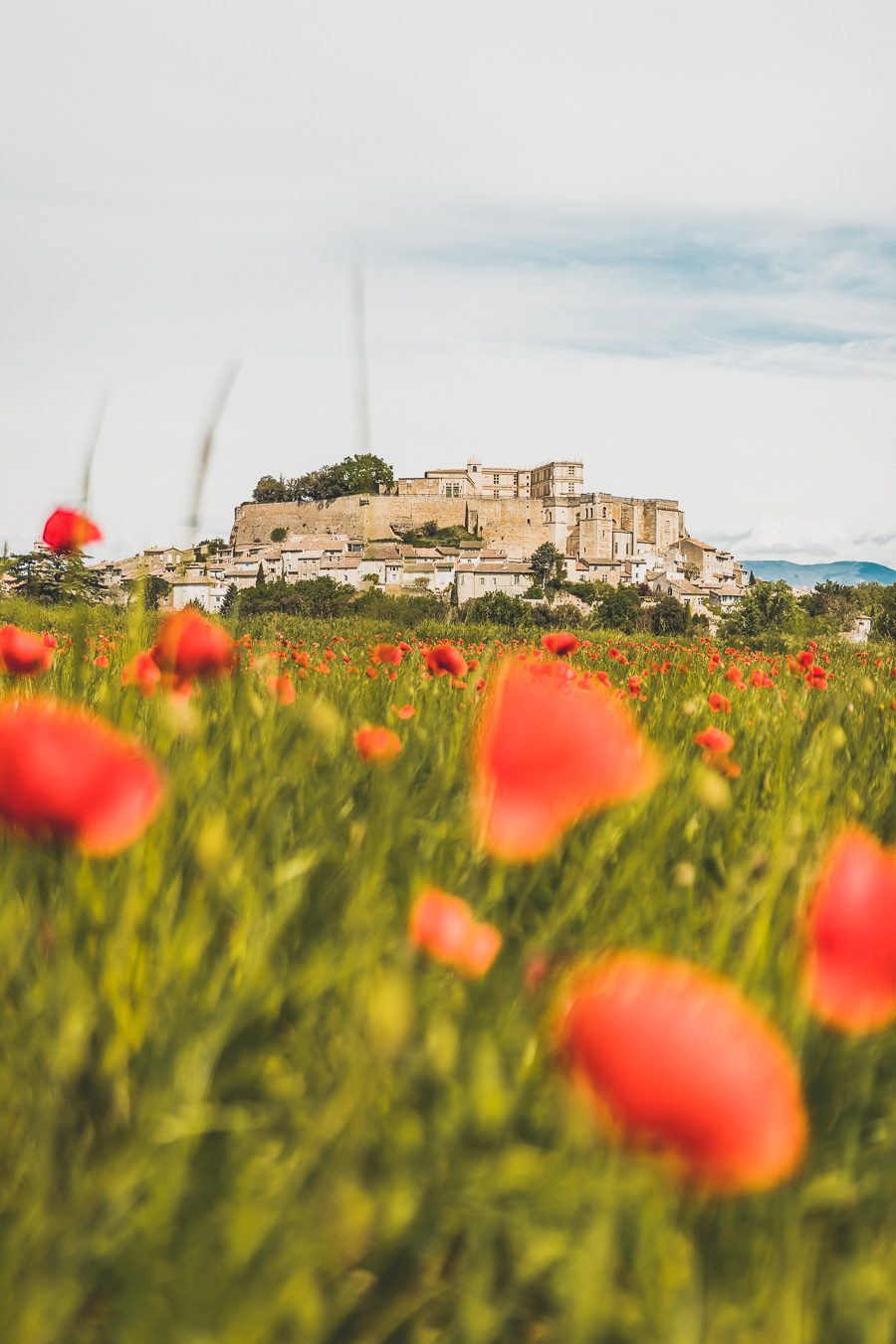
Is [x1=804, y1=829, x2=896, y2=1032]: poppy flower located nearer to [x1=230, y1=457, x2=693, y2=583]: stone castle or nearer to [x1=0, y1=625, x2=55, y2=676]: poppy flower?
[x1=0, y1=625, x2=55, y2=676]: poppy flower

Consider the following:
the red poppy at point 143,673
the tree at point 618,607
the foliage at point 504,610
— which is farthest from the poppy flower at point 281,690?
the tree at point 618,607

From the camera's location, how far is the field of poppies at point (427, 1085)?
61 cm

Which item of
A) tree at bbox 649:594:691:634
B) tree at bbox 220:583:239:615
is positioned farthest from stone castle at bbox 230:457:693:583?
tree at bbox 220:583:239:615

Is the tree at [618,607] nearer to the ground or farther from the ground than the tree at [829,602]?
farther from the ground

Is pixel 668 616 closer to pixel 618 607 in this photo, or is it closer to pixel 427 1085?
pixel 618 607

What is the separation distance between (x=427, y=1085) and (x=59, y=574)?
59.5 inches

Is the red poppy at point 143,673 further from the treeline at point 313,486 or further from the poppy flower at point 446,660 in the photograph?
the treeline at point 313,486

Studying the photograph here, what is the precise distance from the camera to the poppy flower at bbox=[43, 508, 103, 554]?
1.73 m

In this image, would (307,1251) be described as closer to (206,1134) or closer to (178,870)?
(206,1134)

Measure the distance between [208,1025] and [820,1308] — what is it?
54 cm

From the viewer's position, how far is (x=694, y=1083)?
1.86ft

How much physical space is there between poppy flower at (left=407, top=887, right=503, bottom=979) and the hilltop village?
7154cm

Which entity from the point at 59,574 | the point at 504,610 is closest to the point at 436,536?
the point at 504,610

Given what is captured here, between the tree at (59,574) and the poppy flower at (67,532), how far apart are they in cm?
3
